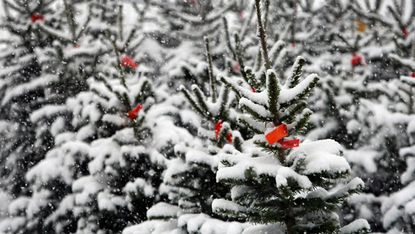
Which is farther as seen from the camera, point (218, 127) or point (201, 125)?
point (201, 125)

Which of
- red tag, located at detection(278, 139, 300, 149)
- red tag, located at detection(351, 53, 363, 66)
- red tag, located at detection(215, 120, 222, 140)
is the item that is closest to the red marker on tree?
red tag, located at detection(215, 120, 222, 140)

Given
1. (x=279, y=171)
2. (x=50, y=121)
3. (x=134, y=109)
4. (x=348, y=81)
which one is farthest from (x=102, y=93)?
(x=348, y=81)

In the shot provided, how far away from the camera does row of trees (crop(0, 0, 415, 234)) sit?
290 cm

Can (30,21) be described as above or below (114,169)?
above

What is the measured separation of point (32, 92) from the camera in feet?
24.4

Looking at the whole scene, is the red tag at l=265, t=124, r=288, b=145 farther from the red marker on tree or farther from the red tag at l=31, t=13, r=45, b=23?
the red tag at l=31, t=13, r=45, b=23

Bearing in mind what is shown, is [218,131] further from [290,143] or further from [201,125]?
[201,125]

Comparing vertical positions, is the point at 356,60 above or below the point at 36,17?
below

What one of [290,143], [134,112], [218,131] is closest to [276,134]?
[290,143]

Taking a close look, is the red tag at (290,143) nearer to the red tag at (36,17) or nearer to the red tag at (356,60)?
the red tag at (356,60)

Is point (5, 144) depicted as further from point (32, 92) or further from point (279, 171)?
point (279, 171)

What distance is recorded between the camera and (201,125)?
19.4 ft

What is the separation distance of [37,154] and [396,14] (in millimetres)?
6136

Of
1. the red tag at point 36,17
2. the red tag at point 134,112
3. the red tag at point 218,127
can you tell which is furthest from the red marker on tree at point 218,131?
the red tag at point 36,17
